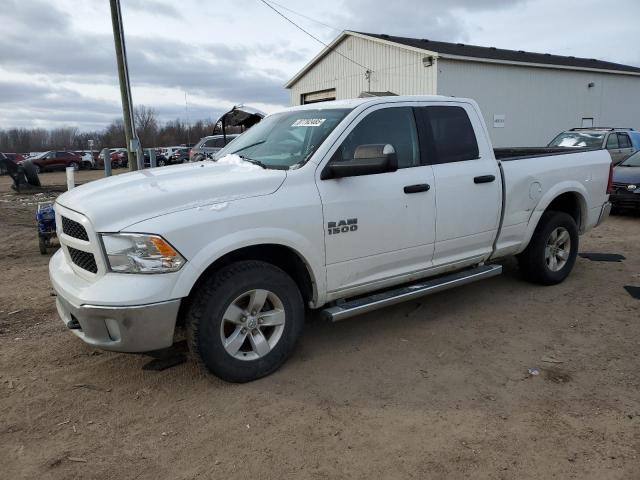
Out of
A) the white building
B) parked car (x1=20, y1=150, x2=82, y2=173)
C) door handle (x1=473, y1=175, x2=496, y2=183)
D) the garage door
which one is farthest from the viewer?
parked car (x1=20, y1=150, x2=82, y2=173)

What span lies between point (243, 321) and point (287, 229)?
705 mm

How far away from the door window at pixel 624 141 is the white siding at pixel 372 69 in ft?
20.0

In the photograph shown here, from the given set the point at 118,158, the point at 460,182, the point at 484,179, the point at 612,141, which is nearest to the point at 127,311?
the point at 460,182

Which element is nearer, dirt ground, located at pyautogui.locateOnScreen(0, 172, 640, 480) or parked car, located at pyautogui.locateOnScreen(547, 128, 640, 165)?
dirt ground, located at pyautogui.locateOnScreen(0, 172, 640, 480)

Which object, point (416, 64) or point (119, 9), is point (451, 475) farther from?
point (416, 64)

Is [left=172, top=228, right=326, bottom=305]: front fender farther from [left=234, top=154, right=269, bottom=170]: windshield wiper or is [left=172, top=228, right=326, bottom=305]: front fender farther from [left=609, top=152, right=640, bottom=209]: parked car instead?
[left=609, top=152, right=640, bottom=209]: parked car

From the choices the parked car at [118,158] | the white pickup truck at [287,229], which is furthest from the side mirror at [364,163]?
the parked car at [118,158]

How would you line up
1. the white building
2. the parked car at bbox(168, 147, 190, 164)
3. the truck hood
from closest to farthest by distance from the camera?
the truck hood < the white building < the parked car at bbox(168, 147, 190, 164)

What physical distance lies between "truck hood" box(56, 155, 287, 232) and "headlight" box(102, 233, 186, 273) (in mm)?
82

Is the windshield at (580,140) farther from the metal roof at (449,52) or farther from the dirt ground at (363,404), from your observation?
the dirt ground at (363,404)

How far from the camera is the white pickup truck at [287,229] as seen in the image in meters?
3.10

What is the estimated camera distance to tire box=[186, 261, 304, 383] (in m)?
3.28

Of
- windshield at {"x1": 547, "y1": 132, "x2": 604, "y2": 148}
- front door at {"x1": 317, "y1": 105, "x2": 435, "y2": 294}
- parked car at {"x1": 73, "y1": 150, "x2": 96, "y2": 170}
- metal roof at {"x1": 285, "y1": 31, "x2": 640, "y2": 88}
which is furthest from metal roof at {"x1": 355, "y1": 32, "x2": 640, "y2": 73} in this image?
parked car at {"x1": 73, "y1": 150, "x2": 96, "y2": 170}

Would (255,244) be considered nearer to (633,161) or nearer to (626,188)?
(626,188)
